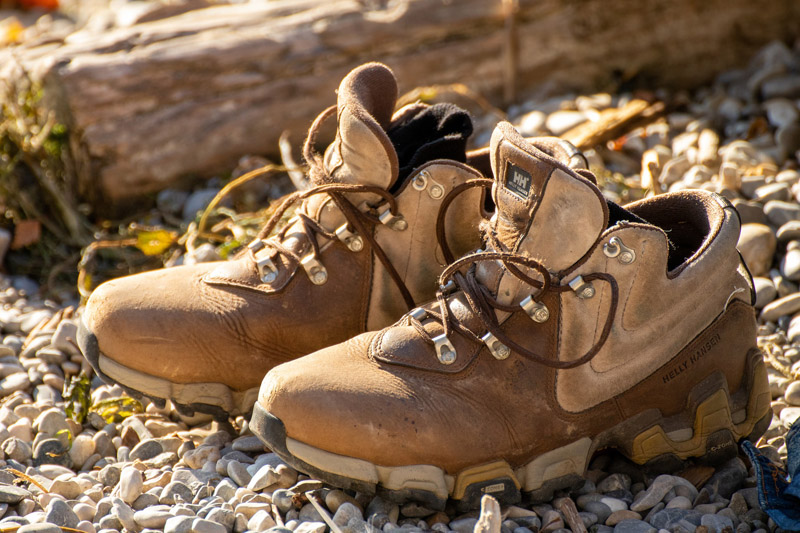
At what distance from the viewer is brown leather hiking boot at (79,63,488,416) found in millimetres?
2252

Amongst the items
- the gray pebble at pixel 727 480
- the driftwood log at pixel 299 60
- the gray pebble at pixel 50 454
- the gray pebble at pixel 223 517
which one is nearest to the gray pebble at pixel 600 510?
the gray pebble at pixel 727 480

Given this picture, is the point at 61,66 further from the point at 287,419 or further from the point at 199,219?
the point at 287,419

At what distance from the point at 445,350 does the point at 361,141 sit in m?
0.59

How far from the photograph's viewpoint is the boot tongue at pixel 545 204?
1842 mm

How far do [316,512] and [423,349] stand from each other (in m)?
0.44

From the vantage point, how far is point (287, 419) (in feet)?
6.28

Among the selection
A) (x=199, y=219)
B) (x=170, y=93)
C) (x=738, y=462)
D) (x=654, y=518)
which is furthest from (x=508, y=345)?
(x=170, y=93)

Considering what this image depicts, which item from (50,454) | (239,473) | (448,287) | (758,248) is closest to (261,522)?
(239,473)

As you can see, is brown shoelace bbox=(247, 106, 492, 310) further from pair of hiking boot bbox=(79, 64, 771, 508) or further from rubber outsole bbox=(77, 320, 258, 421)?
rubber outsole bbox=(77, 320, 258, 421)

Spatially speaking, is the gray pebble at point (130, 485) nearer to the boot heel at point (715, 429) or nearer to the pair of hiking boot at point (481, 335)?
the pair of hiking boot at point (481, 335)

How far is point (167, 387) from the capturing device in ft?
7.52

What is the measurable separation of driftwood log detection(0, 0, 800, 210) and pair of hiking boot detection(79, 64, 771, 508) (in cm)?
176

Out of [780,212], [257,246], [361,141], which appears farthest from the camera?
[780,212]

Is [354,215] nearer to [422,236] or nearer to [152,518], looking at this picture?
[422,236]
